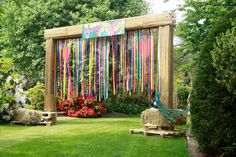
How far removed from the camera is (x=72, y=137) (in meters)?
8.03

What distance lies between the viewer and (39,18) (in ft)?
58.8

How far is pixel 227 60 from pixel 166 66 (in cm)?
391

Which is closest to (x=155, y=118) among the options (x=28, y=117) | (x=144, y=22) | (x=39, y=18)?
(x=144, y=22)

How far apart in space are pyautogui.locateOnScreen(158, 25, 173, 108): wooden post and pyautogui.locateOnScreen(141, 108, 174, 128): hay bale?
43 centimetres

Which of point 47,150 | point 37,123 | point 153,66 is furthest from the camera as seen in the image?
point 37,123

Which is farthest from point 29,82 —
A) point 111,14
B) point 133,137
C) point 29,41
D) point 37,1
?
point 133,137

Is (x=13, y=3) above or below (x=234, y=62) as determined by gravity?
above

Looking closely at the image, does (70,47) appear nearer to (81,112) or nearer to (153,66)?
(153,66)

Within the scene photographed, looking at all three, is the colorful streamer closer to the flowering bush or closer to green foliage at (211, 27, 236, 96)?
green foliage at (211, 27, 236, 96)

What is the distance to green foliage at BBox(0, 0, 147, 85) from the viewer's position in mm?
17312

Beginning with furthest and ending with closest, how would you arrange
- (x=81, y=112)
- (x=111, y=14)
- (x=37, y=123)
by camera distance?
(x=111, y=14) < (x=81, y=112) < (x=37, y=123)

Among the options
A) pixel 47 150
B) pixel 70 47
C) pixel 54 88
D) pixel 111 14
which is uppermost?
pixel 111 14

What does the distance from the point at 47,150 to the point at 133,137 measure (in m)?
2.35

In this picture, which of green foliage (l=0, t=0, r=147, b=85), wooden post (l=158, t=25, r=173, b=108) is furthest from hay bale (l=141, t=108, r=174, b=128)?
green foliage (l=0, t=0, r=147, b=85)
